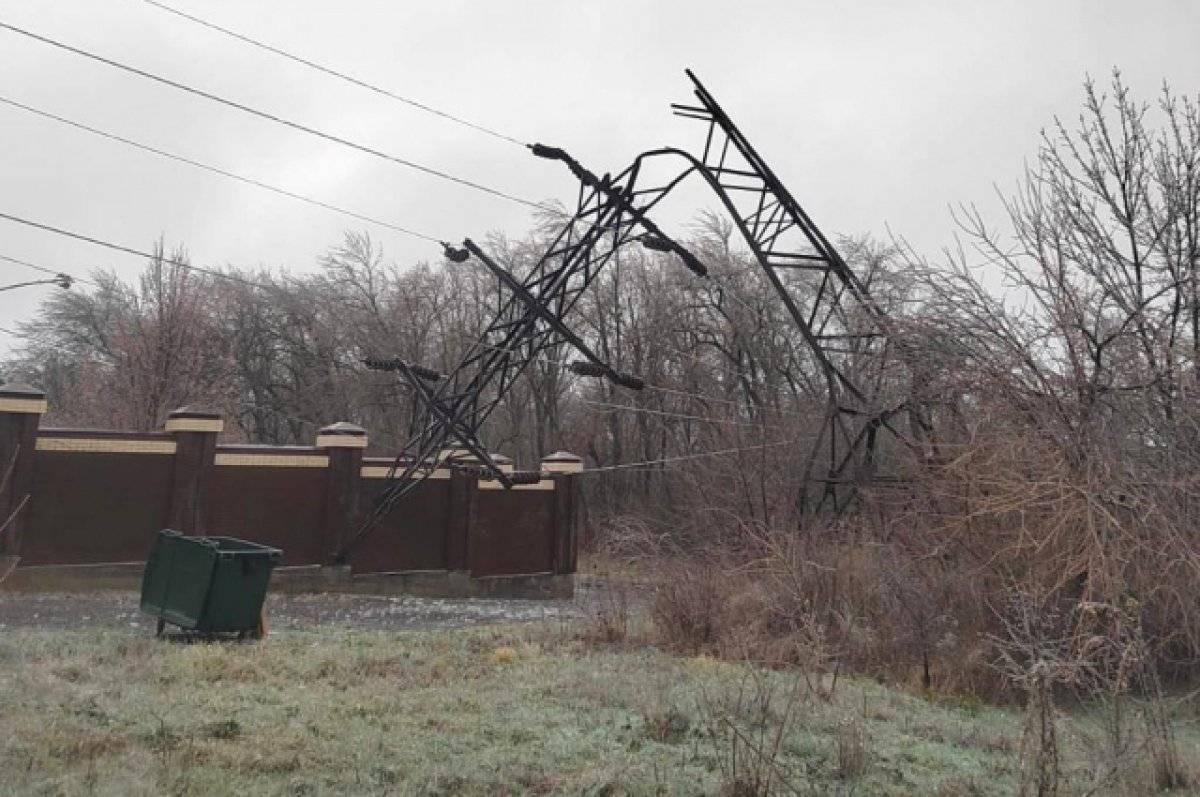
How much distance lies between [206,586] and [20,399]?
739cm

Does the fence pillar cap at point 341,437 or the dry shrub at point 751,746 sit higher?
the fence pillar cap at point 341,437

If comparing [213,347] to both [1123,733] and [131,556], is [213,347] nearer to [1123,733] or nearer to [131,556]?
[131,556]

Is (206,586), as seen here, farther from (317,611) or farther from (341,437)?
(341,437)

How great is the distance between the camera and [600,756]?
5625mm

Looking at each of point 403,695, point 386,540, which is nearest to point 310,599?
point 386,540

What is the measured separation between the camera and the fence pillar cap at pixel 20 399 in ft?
50.0

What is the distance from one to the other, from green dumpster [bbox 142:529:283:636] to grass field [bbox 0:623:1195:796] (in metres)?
0.89

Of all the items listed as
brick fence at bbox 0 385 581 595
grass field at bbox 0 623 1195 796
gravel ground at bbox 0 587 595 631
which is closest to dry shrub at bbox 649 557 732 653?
grass field at bbox 0 623 1195 796

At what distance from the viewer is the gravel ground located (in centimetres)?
1304

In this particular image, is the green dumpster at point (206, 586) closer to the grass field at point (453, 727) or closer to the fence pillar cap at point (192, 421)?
the grass field at point (453, 727)

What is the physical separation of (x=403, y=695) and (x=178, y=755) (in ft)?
7.90

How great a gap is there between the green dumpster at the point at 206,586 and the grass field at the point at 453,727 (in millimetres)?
885

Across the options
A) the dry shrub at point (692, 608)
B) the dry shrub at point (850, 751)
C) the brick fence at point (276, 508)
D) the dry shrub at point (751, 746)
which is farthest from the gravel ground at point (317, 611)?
the dry shrub at point (850, 751)

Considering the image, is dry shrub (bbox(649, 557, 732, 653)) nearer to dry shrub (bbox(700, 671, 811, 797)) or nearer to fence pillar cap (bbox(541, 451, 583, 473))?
dry shrub (bbox(700, 671, 811, 797))
